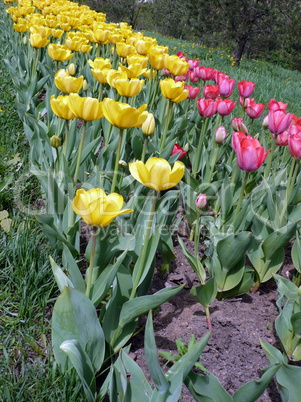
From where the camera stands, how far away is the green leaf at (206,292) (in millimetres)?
1532

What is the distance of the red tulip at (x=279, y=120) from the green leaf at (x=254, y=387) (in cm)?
122

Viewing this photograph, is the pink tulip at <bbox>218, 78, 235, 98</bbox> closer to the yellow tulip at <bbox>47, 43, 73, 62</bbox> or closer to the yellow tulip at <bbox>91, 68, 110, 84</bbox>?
the yellow tulip at <bbox>91, 68, 110, 84</bbox>

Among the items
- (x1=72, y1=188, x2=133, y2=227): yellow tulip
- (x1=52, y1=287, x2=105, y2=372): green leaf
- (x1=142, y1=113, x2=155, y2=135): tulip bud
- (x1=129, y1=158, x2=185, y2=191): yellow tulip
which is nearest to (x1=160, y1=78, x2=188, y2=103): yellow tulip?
(x1=142, y1=113, x2=155, y2=135): tulip bud

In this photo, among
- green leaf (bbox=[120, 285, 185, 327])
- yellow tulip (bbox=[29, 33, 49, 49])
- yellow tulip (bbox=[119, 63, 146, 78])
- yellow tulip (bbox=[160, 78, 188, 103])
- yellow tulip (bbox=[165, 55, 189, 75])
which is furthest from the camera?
yellow tulip (bbox=[29, 33, 49, 49])

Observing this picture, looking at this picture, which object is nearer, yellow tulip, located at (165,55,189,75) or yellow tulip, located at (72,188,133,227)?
yellow tulip, located at (72,188,133,227)

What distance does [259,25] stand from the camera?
38.3 feet

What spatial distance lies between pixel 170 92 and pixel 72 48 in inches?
53.6

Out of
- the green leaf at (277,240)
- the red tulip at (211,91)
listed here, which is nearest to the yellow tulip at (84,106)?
the green leaf at (277,240)

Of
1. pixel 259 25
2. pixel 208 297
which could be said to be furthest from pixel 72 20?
pixel 259 25

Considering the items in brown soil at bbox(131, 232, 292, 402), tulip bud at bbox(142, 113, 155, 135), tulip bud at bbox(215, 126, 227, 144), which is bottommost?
brown soil at bbox(131, 232, 292, 402)

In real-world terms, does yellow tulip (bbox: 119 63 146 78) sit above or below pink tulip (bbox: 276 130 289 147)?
above

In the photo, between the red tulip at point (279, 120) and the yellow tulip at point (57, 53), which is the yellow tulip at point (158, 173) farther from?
the yellow tulip at point (57, 53)

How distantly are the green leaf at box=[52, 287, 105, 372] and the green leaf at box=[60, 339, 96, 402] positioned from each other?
75mm

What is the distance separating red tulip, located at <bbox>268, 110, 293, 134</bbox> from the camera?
6.26 ft
